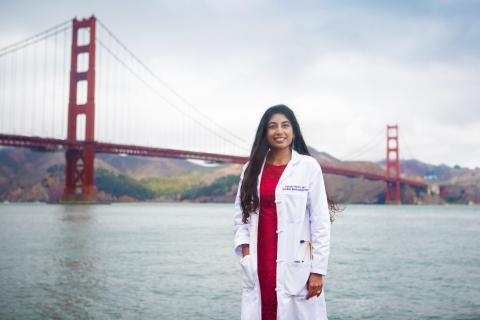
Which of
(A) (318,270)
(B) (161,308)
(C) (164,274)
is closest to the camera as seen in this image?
(A) (318,270)

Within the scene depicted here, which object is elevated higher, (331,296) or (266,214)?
(266,214)

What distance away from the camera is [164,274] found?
874cm

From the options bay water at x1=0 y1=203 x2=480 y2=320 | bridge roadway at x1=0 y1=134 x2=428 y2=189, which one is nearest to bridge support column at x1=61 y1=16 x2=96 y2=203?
bridge roadway at x1=0 y1=134 x2=428 y2=189

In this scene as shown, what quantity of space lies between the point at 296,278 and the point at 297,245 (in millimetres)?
132

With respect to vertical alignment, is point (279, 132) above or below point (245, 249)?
above

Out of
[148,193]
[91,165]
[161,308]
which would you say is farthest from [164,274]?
[148,193]

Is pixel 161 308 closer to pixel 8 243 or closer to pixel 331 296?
pixel 331 296

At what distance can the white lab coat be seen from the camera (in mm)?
2402

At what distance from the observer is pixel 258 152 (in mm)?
2611

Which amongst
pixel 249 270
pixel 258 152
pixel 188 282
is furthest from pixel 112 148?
pixel 249 270

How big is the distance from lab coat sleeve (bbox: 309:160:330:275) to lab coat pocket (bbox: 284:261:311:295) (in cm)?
4

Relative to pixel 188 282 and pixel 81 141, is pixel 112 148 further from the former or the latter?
pixel 188 282

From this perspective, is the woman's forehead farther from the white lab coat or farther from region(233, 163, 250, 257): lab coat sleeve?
region(233, 163, 250, 257): lab coat sleeve

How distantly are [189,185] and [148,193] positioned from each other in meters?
12.7
